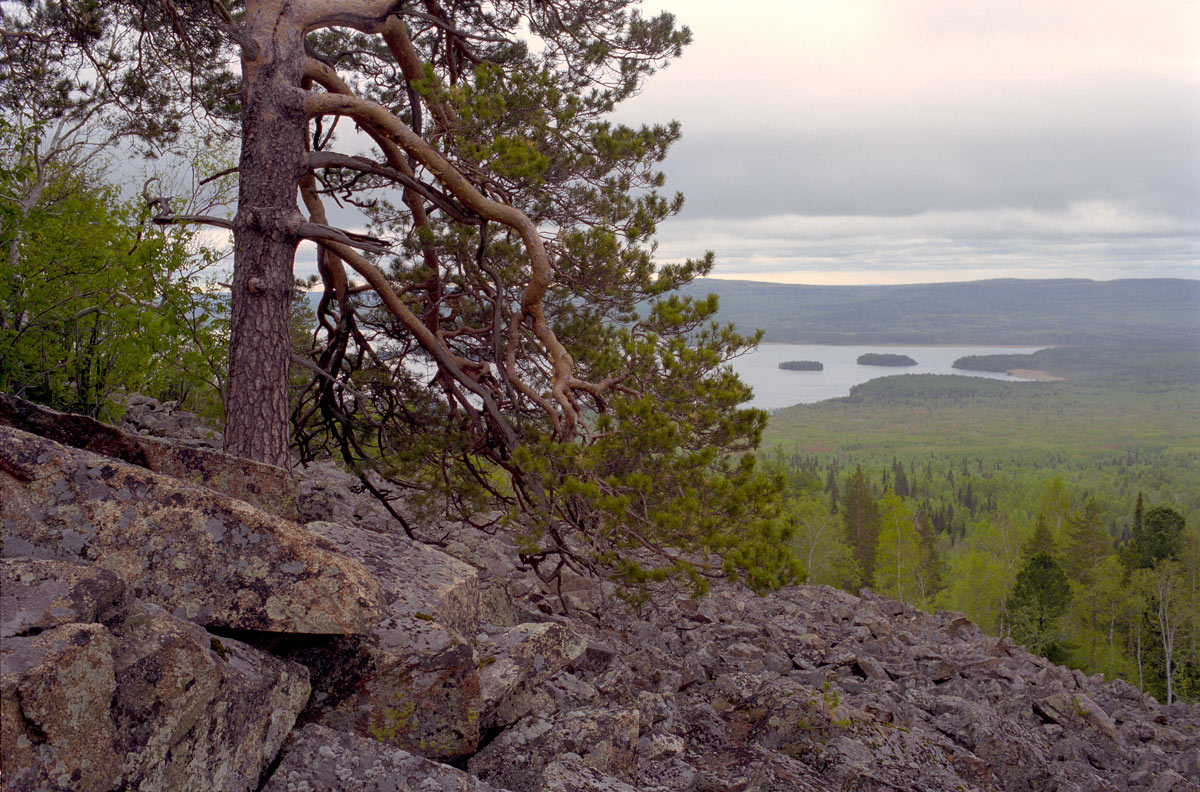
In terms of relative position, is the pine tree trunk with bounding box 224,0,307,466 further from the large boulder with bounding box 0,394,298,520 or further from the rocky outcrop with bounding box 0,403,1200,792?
the rocky outcrop with bounding box 0,403,1200,792

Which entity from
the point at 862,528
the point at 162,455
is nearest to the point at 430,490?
the point at 162,455

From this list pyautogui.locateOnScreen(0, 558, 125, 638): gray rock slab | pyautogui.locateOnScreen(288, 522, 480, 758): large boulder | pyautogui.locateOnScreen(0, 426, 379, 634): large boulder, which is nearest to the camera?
pyautogui.locateOnScreen(0, 558, 125, 638): gray rock slab

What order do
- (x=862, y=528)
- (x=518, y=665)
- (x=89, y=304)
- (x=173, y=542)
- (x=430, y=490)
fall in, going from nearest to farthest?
1. (x=173, y=542)
2. (x=518, y=665)
3. (x=430, y=490)
4. (x=89, y=304)
5. (x=862, y=528)

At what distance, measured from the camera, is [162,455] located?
186 inches

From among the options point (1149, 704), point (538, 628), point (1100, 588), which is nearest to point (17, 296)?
point (538, 628)

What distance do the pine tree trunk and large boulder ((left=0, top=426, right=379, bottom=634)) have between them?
316 centimetres

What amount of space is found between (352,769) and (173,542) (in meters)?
1.42

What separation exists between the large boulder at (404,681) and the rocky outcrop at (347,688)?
0.01 meters

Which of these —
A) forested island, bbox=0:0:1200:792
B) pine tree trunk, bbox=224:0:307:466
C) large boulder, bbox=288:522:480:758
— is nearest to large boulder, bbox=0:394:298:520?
forested island, bbox=0:0:1200:792

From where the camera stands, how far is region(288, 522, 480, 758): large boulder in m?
4.02

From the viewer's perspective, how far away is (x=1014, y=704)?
27.0 ft

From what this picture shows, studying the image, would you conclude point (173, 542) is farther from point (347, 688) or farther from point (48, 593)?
point (347, 688)

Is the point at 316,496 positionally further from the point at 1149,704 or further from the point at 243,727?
the point at 1149,704

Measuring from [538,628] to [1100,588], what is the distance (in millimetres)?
51081
